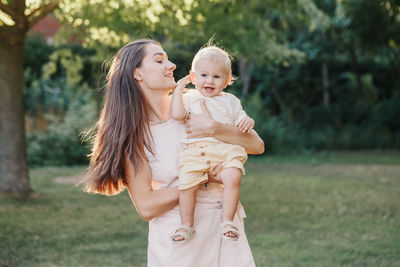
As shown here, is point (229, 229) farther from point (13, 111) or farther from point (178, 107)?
point (13, 111)

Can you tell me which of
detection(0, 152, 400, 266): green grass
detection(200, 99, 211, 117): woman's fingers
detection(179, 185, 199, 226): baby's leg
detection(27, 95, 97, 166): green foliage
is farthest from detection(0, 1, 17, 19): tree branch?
detection(27, 95, 97, 166): green foliage

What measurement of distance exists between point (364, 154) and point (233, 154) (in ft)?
41.5

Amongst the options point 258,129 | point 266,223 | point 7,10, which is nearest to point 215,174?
point 7,10

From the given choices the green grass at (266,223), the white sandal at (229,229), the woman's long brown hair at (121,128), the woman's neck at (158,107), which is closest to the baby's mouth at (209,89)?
the woman's neck at (158,107)

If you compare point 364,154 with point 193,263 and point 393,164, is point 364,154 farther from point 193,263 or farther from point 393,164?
point 193,263

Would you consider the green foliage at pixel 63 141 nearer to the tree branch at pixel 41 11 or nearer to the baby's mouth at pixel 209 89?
the tree branch at pixel 41 11

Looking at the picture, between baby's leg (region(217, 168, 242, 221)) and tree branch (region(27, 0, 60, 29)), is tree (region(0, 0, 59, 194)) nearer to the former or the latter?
tree branch (region(27, 0, 60, 29))

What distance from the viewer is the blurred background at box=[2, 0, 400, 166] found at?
812 cm

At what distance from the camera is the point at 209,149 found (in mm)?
2527

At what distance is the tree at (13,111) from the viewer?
7.84m

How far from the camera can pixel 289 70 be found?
18109 mm


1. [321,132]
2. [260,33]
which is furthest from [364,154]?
[260,33]

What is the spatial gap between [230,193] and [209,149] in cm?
23

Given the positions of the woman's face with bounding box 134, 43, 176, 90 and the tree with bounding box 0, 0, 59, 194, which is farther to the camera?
the tree with bounding box 0, 0, 59, 194
